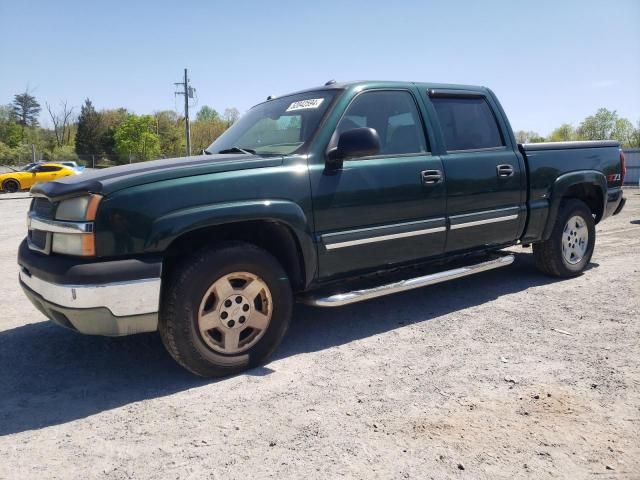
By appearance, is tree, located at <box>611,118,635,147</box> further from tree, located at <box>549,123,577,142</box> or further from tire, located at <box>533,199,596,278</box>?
tire, located at <box>533,199,596,278</box>

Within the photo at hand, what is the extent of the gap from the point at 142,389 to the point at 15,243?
7.08m

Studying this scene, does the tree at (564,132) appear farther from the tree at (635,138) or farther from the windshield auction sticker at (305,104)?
the windshield auction sticker at (305,104)

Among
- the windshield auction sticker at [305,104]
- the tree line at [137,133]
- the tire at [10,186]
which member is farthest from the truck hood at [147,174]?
the tree line at [137,133]

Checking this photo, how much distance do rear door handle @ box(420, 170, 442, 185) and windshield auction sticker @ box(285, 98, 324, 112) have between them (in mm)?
989

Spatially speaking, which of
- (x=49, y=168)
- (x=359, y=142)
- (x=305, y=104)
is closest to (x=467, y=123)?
(x=305, y=104)

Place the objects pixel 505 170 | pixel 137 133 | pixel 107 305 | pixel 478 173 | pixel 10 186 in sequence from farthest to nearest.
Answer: pixel 137 133
pixel 10 186
pixel 505 170
pixel 478 173
pixel 107 305

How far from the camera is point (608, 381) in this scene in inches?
118

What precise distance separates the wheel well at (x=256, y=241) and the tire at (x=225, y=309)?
0.14 meters

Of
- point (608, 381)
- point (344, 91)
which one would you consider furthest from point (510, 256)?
point (344, 91)

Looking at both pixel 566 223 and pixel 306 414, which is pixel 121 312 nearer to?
pixel 306 414

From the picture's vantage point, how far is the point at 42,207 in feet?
10.7

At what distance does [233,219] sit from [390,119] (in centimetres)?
173

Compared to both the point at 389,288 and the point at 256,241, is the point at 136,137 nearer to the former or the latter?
the point at 256,241

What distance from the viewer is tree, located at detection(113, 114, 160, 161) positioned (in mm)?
62344
